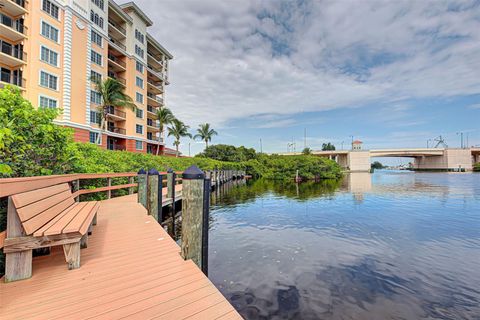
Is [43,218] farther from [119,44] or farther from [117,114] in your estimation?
[119,44]

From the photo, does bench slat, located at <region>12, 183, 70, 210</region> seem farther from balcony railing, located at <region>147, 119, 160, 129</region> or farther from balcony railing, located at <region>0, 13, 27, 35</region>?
balcony railing, located at <region>147, 119, 160, 129</region>

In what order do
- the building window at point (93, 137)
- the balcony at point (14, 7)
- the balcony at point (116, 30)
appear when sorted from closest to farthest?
1. the balcony at point (14, 7)
2. the building window at point (93, 137)
3. the balcony at point (116, 30)

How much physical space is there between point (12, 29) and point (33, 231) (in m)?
23.9

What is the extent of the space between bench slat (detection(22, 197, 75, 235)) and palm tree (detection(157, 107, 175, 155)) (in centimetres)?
3317

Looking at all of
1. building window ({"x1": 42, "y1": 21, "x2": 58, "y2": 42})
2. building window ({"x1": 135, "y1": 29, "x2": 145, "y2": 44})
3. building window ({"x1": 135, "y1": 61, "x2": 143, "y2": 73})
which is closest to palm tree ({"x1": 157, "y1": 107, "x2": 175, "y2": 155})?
building window ({"x1": 135, "y1": 61, "x2": 143, "y2": 73})

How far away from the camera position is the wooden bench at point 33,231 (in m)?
2.51

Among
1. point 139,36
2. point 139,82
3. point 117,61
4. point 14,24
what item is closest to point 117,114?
point 139,82

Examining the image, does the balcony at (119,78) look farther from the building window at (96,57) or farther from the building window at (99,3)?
the building window at (99,3)

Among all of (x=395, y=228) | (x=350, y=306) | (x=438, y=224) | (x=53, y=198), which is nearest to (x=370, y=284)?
(x=350, y=306)

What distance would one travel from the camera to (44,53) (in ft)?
63.7

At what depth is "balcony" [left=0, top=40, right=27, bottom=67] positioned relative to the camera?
17.5 meters

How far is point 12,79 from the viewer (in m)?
18.5

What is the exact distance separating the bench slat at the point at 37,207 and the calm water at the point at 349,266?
10.9 feet

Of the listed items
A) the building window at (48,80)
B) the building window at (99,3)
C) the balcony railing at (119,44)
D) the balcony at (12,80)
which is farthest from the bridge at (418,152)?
the balcony at (12,80)
